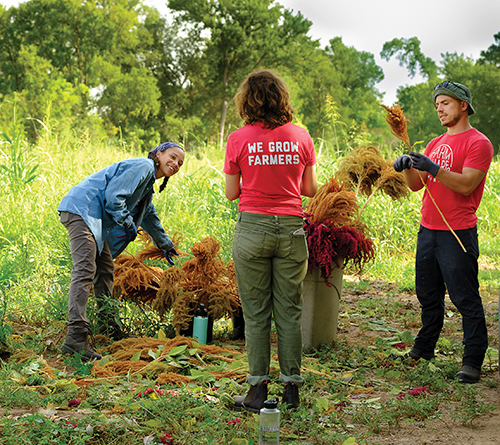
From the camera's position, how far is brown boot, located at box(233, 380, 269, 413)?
3.11m

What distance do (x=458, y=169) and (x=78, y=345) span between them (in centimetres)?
313

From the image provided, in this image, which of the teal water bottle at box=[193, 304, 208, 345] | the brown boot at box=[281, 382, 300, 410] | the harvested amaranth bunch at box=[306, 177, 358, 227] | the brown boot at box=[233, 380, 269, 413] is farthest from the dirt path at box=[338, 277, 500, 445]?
A: the teal water bottle at box=[193, 304, 208, 345]

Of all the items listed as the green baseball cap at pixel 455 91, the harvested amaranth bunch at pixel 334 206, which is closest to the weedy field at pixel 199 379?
the harvested amaranth bunch at pixel 334 206

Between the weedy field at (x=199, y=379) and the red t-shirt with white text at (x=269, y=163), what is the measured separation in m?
1.21

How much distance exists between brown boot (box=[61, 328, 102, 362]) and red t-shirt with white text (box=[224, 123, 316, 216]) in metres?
1.83

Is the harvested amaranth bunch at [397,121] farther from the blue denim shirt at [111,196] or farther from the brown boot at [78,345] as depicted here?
the brown boot at [78,345]

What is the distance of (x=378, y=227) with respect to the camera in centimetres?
930

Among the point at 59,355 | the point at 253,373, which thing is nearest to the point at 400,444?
the point at 253,373

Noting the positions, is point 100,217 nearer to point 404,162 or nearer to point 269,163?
point 269,163

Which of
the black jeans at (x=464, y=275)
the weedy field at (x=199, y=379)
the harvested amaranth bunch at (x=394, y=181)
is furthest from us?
the harvested amaranth bunch at (x=394, y=181)

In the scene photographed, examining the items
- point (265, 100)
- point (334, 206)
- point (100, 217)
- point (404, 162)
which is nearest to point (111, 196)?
point (100, 217)

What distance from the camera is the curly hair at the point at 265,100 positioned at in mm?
3018

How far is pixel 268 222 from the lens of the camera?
304 cm

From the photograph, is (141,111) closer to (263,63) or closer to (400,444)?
(263,63)
